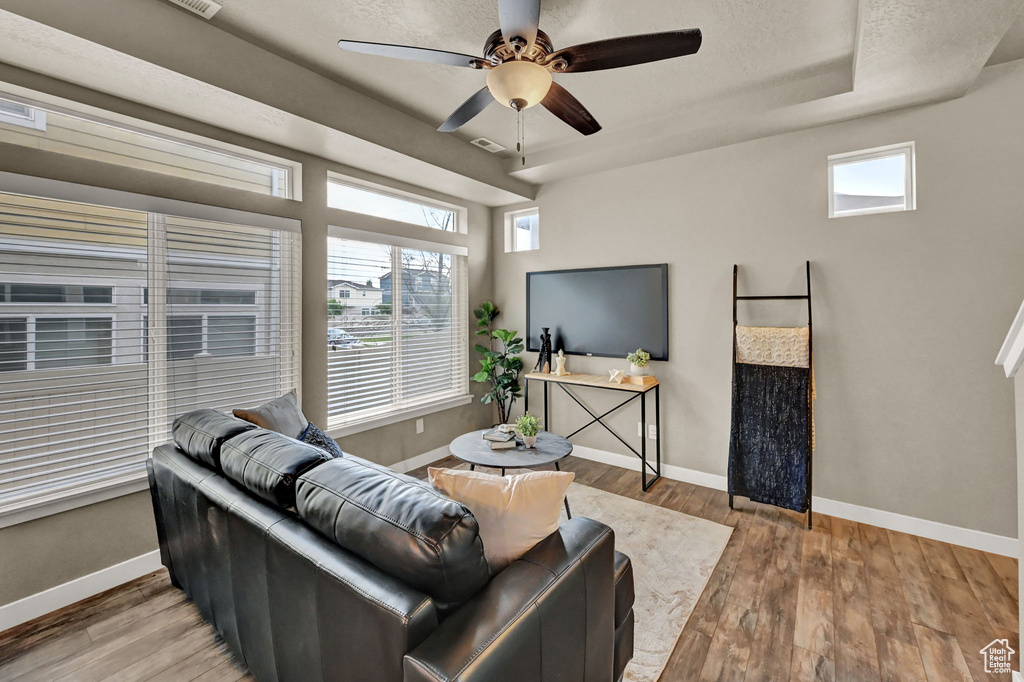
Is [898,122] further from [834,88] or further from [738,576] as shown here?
[738,576]

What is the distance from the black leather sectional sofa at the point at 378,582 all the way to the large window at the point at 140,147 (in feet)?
5.72

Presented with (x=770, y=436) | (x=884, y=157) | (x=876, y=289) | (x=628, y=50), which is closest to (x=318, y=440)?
(x=628, y=50)

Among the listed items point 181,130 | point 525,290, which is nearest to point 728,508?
point 525,290

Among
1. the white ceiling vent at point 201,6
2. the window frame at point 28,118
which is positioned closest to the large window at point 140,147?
the window frame at point 28,118

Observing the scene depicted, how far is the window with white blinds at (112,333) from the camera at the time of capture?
79.7 inches

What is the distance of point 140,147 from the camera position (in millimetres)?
2396

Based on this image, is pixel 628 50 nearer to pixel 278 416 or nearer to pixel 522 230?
pixel 278 416

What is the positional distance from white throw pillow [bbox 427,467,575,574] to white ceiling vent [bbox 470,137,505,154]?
297cm

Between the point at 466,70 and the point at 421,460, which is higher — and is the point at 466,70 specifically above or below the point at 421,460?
above

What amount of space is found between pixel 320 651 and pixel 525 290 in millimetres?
3649

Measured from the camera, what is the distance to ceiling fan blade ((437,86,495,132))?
81.7 inches

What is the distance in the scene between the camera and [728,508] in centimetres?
310

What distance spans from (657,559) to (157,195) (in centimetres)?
344

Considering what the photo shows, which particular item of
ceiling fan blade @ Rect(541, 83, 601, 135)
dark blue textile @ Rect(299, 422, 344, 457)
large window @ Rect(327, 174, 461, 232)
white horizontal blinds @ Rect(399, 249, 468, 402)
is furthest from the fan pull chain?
dark blue textile @ Rect(299, 422, 344, 457)
